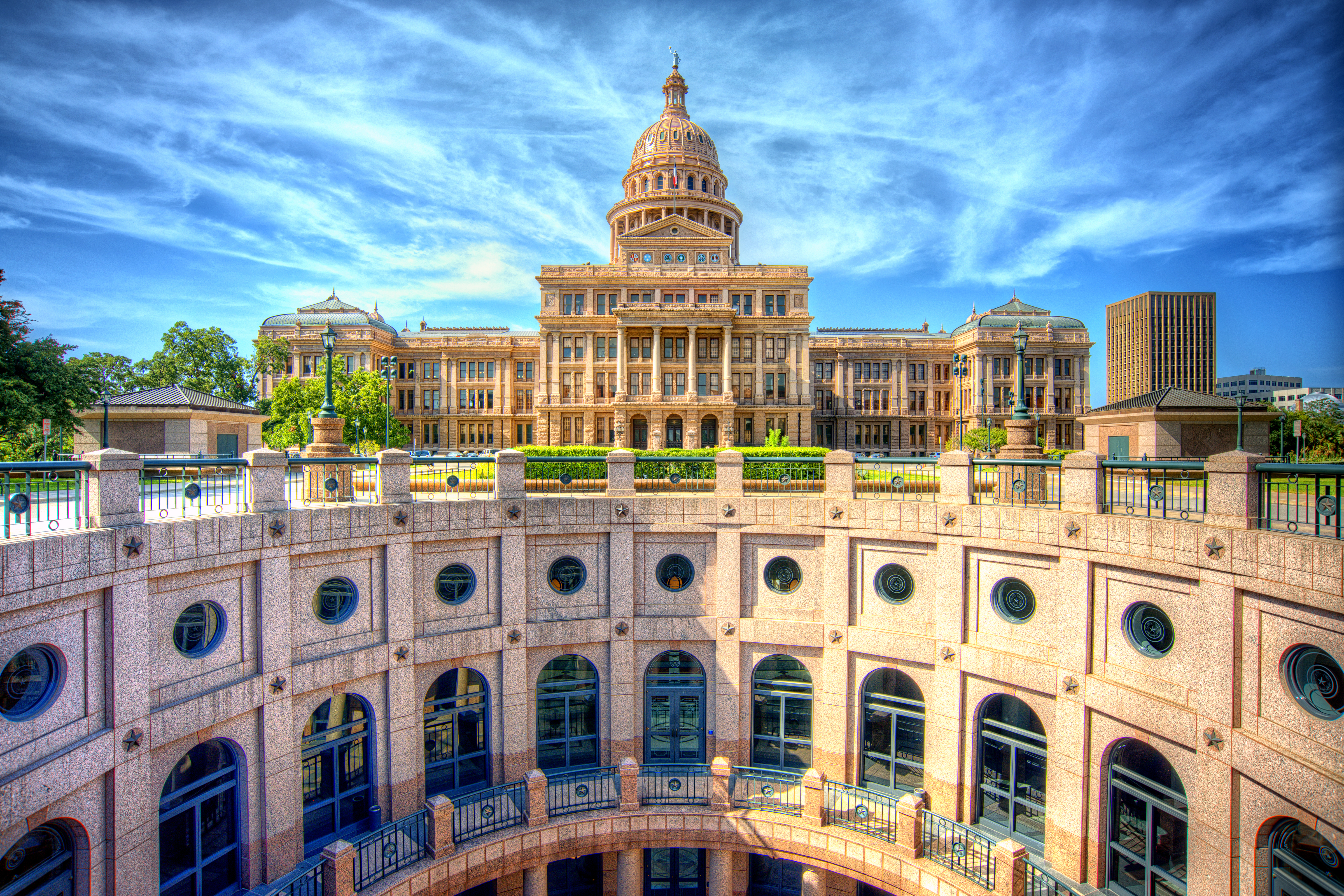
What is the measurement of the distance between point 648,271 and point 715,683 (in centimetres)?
4996

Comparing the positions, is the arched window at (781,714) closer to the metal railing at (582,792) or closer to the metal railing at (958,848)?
the metal railing at (958,848)

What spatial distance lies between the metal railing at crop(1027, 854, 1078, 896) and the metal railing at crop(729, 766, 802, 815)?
4.36 meters

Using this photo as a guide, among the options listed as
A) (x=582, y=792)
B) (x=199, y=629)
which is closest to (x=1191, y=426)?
(x=582, y=792)

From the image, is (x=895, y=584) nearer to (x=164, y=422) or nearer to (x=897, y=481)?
(x=897, y=481)

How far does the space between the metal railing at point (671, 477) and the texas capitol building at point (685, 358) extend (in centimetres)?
3875

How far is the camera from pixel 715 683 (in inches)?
609

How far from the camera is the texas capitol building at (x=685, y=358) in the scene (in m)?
59.3

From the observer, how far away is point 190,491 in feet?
34.9

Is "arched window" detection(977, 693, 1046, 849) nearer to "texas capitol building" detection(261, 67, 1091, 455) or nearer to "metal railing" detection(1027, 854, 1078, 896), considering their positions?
"metal railing" detection(1027, 854, 1078, 896)

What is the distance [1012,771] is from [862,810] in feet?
10.7

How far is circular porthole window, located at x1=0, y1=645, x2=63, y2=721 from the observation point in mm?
8375

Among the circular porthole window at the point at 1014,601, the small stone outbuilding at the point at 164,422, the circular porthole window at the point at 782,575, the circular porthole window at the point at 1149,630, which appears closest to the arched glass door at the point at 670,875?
the circular porthole window at the point at 782,575

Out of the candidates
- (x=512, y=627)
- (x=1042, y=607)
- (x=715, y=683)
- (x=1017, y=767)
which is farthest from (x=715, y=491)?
(x=1017, y=767)

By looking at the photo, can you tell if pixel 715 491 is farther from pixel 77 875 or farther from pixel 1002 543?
pixel 77 875
